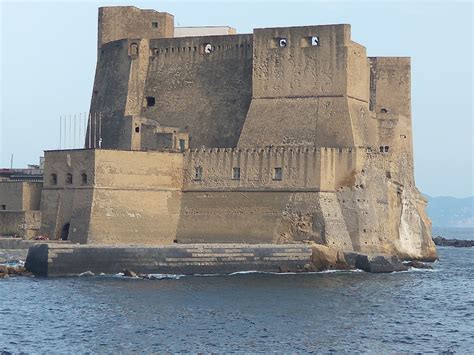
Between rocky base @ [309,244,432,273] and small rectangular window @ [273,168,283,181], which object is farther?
small rectangular window @ [273,168,283,181]

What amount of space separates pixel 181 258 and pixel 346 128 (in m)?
10.0

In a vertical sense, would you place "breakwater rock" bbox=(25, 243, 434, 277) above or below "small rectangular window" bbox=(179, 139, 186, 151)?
below

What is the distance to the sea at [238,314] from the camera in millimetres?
28156

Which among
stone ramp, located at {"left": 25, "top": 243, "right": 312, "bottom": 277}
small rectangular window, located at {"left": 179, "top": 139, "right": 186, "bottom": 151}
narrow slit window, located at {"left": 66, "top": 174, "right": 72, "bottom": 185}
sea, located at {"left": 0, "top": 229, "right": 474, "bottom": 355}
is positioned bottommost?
sea, located at {"left": 0, "top": 229, "right": 474, "bottom": 355}

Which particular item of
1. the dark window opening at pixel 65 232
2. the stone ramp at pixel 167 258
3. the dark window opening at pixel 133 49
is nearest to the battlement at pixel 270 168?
the stone ramp at pixel 167 258

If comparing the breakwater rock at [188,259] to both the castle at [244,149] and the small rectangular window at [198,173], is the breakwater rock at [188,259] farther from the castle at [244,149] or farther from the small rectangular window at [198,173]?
the small rectangular window at [198,173]

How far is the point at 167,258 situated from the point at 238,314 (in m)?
8.11

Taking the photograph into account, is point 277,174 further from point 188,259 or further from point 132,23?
point 132,23

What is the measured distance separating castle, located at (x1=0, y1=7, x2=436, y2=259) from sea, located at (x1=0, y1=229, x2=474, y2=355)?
12.4ft

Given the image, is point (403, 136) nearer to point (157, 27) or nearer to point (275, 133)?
point (275, 133)

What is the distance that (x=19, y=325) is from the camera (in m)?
30.6

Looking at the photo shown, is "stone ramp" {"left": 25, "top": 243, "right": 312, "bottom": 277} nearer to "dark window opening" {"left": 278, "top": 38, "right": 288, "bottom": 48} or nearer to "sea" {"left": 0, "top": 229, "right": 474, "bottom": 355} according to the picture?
"sea" {"left": 0, "top": 229, "right": 474, "bottom": 355}

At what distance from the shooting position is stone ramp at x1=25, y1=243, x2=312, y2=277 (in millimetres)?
39406

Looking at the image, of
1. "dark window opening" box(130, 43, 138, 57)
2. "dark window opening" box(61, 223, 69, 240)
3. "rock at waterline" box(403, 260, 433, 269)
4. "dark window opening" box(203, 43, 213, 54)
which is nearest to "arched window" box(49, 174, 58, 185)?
"dark window opening" box(61, 223, 69, 240)
